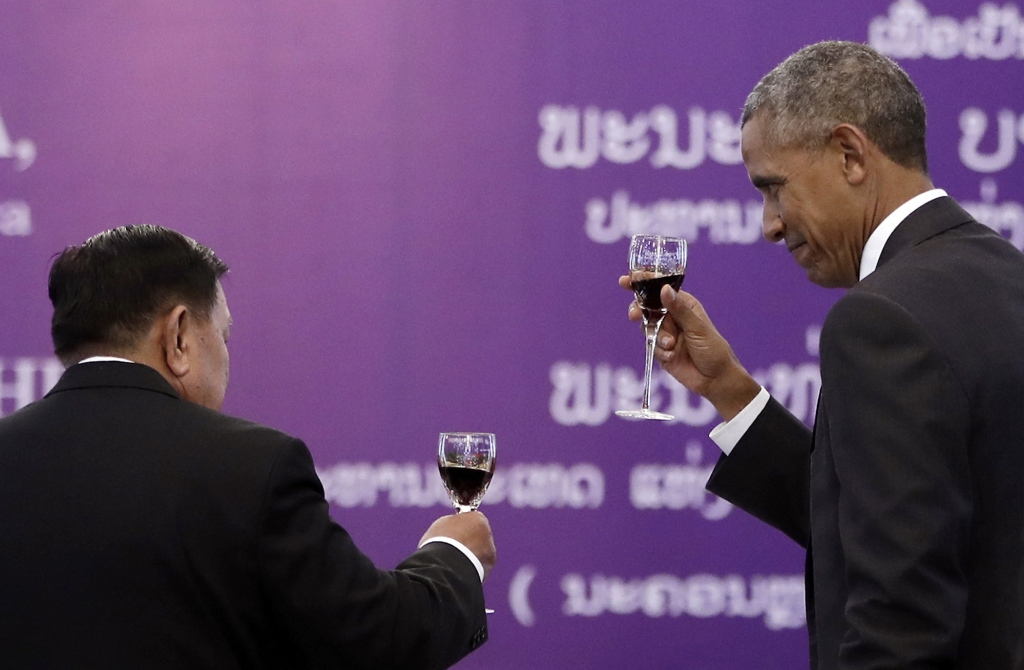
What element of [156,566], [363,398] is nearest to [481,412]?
[363,398]

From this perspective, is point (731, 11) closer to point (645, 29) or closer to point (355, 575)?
point (645, 29)

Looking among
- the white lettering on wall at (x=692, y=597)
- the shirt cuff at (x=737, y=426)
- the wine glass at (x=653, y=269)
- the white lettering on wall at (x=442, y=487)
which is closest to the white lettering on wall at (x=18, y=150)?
the white lettering on wall at (x=442, y=487)

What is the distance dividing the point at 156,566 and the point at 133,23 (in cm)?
189

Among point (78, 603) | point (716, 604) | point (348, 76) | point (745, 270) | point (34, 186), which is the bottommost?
point (716, 604)

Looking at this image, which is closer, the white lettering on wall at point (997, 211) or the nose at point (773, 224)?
the nose at point (773, 224)

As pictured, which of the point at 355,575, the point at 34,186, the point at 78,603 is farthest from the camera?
the point at 34,186

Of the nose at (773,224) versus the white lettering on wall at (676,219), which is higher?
the white lettering on wall at (676,219)

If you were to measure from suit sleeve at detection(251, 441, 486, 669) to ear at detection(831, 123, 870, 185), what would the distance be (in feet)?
3.11

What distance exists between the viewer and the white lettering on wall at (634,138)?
3178mm

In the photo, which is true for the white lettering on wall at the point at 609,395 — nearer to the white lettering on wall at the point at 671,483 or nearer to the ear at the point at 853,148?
the white lettering on wall at the point at 671,483

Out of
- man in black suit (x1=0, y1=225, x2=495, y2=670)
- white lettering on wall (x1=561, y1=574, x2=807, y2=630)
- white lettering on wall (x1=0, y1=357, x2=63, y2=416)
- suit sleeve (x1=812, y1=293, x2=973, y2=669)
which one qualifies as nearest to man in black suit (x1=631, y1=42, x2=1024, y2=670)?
suit sleeve (x1=812, y1=293, x2=973, y2=669)

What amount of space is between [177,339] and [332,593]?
483mm

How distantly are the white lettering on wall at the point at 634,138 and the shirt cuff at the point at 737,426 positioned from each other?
1026 mm

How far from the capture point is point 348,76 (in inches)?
124
